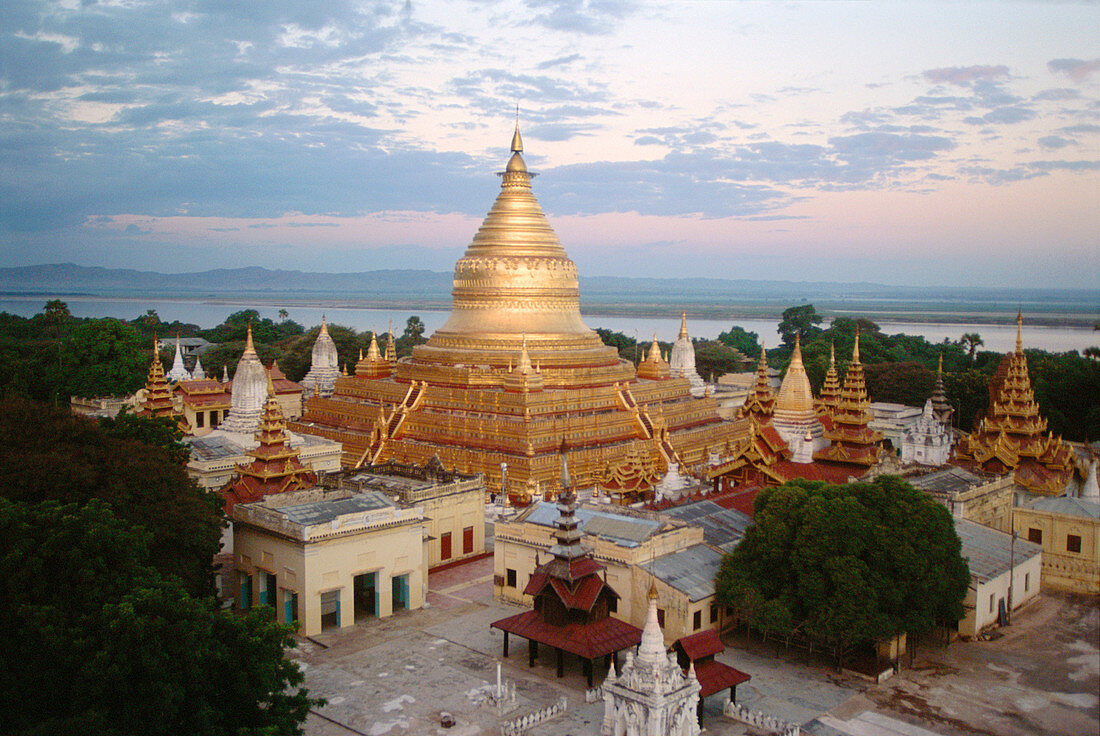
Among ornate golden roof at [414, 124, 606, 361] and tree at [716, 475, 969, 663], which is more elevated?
ornate golden roof at [414, 124, 606, 361]

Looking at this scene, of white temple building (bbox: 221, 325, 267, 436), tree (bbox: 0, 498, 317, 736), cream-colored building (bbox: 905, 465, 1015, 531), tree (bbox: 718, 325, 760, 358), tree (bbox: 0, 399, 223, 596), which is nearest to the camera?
tree (bbox: 0, 498, 317, 736)

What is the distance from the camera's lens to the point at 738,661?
22578mm

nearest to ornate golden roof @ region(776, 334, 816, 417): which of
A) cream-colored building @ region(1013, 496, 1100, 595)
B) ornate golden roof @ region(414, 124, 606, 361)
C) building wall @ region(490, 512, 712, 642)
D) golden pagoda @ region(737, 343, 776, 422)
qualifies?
golden pagoda @ region(737, 343, 776, 422)

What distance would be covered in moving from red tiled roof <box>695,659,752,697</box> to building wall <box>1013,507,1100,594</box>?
44.2 feet

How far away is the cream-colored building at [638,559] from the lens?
2306 centimetres

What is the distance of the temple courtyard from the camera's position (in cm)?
1869

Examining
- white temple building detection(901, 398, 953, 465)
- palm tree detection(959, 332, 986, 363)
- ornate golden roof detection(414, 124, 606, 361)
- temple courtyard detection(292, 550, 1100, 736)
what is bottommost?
temple courtyard detection(292, 550, 1100, 736)

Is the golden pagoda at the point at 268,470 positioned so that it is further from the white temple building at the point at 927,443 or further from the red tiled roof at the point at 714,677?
the white temple building at the point at 927,443

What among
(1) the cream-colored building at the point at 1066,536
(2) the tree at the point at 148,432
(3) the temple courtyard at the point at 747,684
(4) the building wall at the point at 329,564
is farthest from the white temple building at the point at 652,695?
(2) the tree at the point at 148,432

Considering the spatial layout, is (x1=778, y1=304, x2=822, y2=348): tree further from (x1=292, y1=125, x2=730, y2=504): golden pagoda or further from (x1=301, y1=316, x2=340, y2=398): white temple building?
(x1=301, y1=316, x2=340, y2=398): white temple building

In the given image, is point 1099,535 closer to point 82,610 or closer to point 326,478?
point 326,478

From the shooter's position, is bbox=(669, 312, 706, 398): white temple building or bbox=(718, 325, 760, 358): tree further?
bbox=(718, 325, 760, 358): tree

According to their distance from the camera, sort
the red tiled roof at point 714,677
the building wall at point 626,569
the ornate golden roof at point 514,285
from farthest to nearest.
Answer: the ornate golden roof at point 514,285, the building wall at point 626,569, the red tiled roof at point 714,677

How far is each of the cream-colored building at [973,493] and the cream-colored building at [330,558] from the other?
16.3 meters
